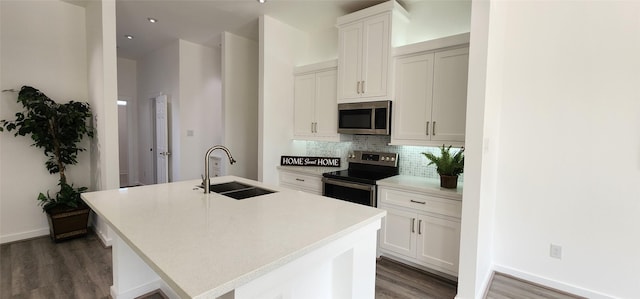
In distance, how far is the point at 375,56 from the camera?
9.89ft

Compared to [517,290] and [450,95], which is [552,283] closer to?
[517,290]

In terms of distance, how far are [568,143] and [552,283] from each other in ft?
3.85

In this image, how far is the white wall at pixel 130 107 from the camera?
233 inches

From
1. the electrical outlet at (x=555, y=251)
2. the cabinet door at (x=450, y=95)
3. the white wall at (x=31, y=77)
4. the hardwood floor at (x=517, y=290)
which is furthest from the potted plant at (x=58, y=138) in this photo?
the electrical outlet at (x=555, y=251)

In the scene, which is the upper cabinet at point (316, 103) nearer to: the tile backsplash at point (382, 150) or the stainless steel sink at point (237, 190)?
the tile backsplash at point (382, 150)

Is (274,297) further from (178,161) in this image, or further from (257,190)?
(178,161)

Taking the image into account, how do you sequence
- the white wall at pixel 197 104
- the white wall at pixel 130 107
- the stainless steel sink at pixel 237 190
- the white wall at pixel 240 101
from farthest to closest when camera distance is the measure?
the white wall at pixel 130 107
the white wall at pixel 197 104
the white wall at pixel 240 101
the stainless steel sink at pixel 237 190

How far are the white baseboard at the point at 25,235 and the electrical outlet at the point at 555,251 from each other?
527cm

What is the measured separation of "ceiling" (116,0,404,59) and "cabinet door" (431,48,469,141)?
1.05 m

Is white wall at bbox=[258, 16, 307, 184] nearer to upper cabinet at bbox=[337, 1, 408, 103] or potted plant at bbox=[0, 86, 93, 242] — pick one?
upper cabinet at bbox=[337, 1, 408, 103]

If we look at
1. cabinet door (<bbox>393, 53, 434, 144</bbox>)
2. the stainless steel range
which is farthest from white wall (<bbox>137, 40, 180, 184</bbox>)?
cabinet door (<bbox>393, 53, 434, 144</bbox>)

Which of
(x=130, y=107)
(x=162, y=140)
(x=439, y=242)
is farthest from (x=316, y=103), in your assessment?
(x=130, y=107)

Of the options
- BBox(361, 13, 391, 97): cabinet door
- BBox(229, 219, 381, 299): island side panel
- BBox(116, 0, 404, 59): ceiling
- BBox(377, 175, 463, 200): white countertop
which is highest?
BBox(116, 0, 404, 59): ceiling

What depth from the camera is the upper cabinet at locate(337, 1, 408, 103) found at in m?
2.93
